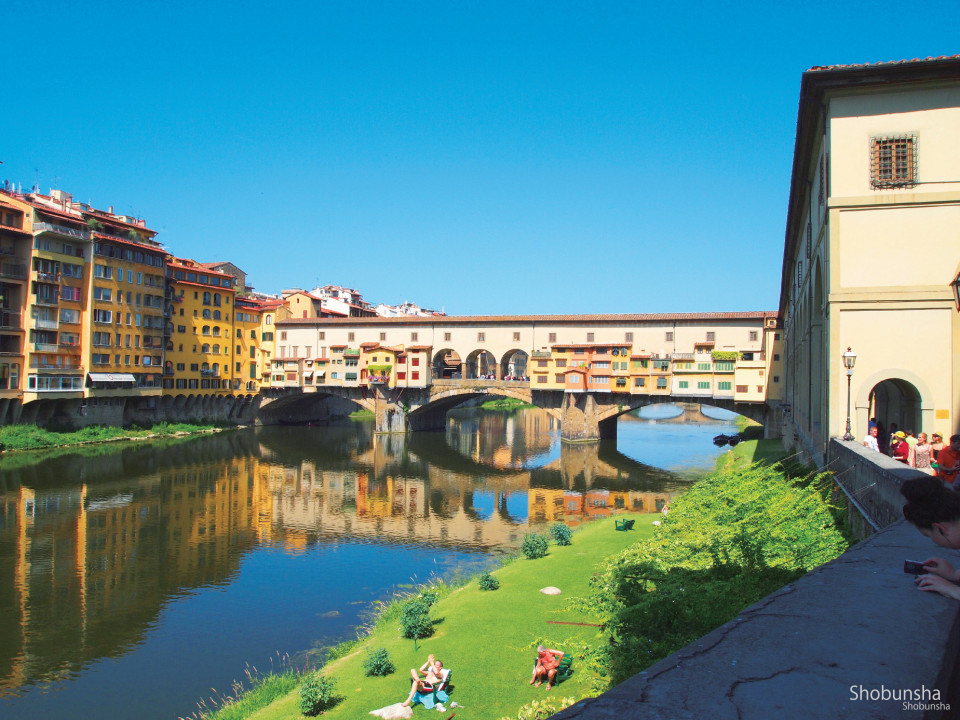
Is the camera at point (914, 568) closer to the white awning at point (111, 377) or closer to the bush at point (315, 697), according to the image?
the bush at point (315, 697)

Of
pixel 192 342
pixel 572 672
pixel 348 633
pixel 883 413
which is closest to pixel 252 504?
→ pixel 348 633

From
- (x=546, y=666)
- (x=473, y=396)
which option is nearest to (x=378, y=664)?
(x=546, y=666)

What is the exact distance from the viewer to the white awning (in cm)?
4760

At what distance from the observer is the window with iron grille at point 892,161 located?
581 inches

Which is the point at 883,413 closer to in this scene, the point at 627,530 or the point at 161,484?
the point at 627,530

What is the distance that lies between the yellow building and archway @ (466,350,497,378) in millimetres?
21490

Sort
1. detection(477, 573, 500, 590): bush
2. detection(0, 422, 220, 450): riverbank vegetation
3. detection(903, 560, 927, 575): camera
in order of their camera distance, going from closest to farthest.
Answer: detection(903, 560, 927, 575): camera < detection(477, 573, 500, 590): bush < detection(0, 422, 220, 450): riverbank vegetation

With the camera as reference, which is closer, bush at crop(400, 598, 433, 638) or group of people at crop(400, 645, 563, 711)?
group of people at crop(400, 645, 563, 711)

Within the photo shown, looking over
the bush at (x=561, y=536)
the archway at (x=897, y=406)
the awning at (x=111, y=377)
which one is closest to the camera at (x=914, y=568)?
the archway at (x=897, y=406)

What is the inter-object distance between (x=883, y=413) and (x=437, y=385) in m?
41.0

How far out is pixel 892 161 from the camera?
48.8 ft

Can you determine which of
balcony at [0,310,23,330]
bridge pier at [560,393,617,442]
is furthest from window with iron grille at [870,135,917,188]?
balcony at [0,310,23,330]

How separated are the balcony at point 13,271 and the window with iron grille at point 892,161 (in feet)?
152

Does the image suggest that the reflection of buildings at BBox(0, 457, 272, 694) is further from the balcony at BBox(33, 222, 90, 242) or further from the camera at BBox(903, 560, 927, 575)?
the balcony at BBox(33, 222, 90, 242)
